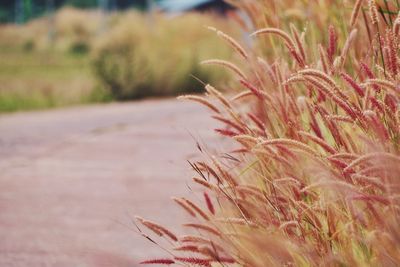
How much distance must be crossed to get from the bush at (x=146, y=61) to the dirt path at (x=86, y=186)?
164 inches

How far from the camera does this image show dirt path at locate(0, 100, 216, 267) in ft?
8.11

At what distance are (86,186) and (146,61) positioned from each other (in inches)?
286

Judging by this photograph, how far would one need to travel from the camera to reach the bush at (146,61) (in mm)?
10508

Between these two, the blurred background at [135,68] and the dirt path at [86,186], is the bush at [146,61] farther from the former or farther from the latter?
the dirt path at [86,186]

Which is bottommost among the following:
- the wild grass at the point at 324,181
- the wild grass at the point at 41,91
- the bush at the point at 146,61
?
the wild grass at the point at 41,91

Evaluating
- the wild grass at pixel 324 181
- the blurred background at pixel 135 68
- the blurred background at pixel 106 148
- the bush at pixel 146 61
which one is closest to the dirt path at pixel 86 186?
the blurred background at pixel 106 148

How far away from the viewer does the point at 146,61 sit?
34.9 ft

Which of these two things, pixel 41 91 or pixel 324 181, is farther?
pixel 41 91

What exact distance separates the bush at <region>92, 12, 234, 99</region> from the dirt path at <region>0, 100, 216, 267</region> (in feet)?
13.7

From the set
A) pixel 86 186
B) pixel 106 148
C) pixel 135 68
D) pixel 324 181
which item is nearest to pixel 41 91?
pixel 135 68

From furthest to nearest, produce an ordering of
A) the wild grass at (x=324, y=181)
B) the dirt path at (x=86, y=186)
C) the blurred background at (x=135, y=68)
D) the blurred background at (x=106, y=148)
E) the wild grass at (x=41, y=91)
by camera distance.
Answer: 1. the blurred background at (x=135, y=68)
2. the wild grass at (x=41, y=91)
3. the blurred background at (x=106, y=148)
4. the dirt path at (x=86, y=186)
5. the wild grass at (x=324, y=181)

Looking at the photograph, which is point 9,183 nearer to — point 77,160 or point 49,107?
point 77,160

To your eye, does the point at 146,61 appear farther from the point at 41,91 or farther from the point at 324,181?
the point at 324,181

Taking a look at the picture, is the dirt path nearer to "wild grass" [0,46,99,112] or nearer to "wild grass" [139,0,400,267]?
"wild grass" [139,0,400,267]
